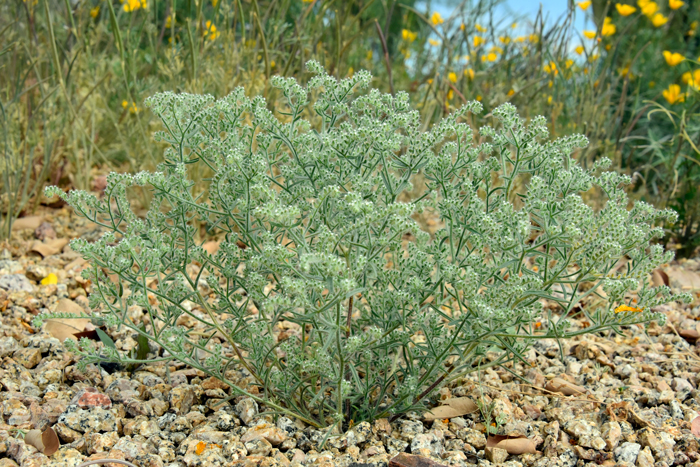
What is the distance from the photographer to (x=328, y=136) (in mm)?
1631

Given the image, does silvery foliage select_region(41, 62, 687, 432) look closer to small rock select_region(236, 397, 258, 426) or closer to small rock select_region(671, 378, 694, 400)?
small rock select_region(236, 397, 258, 426)

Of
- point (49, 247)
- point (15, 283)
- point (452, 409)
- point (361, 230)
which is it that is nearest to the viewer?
point (361, 230)

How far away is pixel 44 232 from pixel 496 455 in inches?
111

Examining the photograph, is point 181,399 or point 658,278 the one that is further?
point 658,278

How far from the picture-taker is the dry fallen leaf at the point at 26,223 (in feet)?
12.1

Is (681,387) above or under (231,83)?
under

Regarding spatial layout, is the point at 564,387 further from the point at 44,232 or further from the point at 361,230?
the point at 44,232

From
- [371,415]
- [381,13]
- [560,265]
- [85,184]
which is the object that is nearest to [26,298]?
[85,184]

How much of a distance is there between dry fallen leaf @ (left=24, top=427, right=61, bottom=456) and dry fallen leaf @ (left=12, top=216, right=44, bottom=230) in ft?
6.87

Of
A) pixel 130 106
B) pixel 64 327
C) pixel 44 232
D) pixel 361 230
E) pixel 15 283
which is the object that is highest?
pixel 130 106

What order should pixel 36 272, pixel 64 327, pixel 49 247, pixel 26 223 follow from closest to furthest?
pixel 64 327 → pixel 36 272 → pixel 49 247 → pixel 26 223

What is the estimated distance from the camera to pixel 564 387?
2.29 meters

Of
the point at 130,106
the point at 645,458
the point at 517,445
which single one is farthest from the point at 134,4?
the point at 645,458

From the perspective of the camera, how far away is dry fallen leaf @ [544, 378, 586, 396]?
2.28 metres
